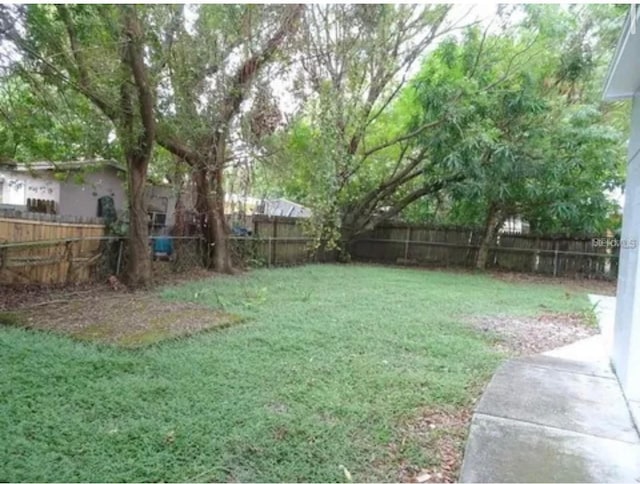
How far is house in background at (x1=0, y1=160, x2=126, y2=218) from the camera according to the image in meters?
11.4

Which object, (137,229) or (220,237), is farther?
(220,237)

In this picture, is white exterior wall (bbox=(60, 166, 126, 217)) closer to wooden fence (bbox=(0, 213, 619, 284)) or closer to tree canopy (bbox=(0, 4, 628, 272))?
tree canopy (bbox=(0, 4, 628, 272))

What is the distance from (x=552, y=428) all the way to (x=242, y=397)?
1995 millimetres

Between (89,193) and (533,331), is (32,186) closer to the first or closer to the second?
(89,193)

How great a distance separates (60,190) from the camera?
474 inches

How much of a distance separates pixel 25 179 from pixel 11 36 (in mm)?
8795

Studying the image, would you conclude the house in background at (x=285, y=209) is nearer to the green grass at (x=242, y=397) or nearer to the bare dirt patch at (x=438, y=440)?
the green grass at (x=242, y=397)

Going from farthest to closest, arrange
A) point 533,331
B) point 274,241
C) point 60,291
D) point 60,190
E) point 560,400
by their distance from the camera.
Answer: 1. point 60,190
2. point 274,241
3. point 60,291
4. point 533,331
5. point 560,400

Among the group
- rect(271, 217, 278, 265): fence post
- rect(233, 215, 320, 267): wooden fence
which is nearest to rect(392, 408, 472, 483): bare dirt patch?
rect(233, 215, 320, 267): wooden fence

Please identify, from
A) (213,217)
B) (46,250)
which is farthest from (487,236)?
(46,250)

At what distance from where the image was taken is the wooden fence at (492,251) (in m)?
12.0

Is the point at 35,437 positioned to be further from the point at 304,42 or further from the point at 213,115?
the point at 304,42

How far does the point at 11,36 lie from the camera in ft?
15.0

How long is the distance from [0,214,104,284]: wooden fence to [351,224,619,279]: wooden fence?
8848 mm
